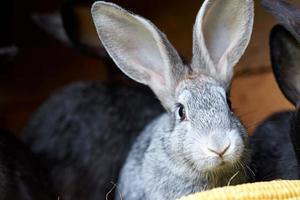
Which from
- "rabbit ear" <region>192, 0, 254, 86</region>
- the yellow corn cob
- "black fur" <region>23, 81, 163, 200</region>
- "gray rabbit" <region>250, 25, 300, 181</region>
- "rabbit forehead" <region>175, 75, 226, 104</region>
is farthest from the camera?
"black fur" <region>23, 81, 163, 200</region>

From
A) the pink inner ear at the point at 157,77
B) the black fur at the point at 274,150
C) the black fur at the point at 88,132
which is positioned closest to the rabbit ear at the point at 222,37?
the pink inner ear at the point at 157,77

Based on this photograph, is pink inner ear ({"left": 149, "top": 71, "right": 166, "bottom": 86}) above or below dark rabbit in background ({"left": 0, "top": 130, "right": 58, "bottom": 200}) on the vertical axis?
above

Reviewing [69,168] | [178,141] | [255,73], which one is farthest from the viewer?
[255,73]

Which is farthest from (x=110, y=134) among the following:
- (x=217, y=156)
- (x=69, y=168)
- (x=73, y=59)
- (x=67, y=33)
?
(x=217, y=156)

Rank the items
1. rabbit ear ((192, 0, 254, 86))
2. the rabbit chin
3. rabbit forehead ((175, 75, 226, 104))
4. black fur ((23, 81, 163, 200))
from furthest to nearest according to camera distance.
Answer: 1. black fur ((23, 81, 163, 200))
2. rabbit ear ((192, 0, 254, 86))
3. rabbit forehead ((175, 75, 226, 104))
4. the rabbit chin

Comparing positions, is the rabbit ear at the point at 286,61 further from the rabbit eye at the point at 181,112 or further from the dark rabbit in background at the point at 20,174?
the dark rabbit in background at the point at 20,174

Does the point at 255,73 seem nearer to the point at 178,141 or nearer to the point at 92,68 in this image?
the point at 92,68

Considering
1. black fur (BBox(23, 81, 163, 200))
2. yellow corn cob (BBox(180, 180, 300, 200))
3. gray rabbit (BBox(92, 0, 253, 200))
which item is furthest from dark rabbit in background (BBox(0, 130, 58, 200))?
yellow corn cob (BBox(180, 180, 300, 200))

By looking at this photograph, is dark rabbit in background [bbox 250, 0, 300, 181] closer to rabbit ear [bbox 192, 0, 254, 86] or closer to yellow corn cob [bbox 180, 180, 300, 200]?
rabbit ear [bbox 192, 0, 254, 86]
